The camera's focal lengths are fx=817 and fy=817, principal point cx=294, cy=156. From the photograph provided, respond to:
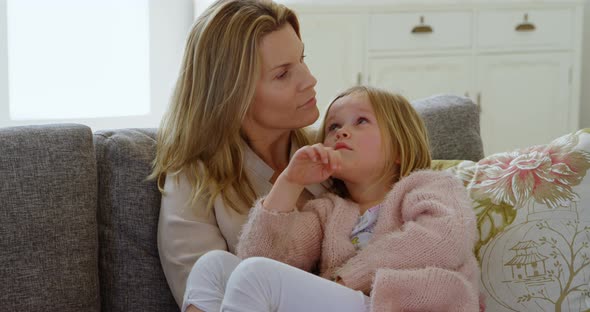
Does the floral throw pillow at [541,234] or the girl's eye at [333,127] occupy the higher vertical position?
the girl's eye at [333,127]

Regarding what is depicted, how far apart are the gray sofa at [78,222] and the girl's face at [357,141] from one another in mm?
392

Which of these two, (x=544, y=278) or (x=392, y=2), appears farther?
(x=392, y=2)

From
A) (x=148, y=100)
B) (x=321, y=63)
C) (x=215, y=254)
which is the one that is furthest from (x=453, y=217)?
(x=148, y=100)

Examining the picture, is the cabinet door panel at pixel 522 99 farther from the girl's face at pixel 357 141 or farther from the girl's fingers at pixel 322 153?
the girl's fingers at pixel 322 153

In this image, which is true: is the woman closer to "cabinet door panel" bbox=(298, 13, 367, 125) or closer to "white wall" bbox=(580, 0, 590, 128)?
"cabinet door panel" bbox=(298, 13, 367, 125)

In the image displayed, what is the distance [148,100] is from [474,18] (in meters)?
1.71

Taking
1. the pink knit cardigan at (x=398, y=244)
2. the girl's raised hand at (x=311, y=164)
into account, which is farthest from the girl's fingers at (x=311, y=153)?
the pink knit cardigan at (x=398, y=244)

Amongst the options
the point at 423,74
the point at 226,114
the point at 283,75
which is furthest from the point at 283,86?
the point at 423,74

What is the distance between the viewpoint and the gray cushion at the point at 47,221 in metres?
1.50

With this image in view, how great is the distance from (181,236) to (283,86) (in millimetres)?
373

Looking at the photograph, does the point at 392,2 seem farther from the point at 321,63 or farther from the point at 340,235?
the point at 340,235

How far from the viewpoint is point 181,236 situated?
1577mm

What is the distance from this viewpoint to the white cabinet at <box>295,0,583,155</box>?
3865mm

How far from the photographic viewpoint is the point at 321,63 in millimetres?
3881
